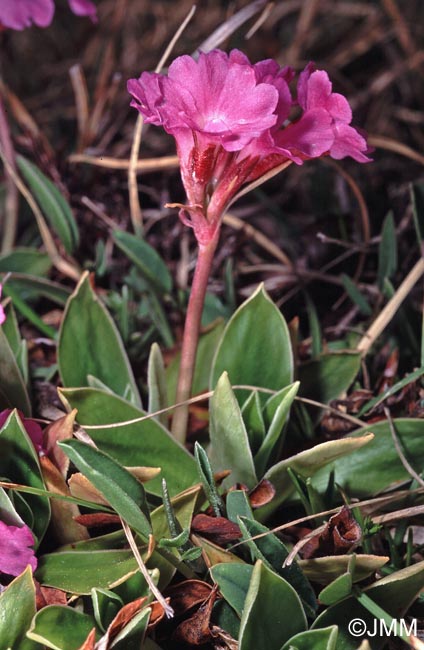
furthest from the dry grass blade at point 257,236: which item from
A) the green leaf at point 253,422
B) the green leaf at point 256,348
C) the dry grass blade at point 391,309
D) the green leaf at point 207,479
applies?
the green leaf at point 207,479

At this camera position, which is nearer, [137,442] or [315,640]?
[315,640]

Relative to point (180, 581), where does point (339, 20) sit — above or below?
above

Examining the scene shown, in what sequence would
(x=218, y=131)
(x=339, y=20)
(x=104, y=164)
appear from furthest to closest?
1. (x=339, y=20)
2. (x=104, y=164)
3. (x=218, y=131)

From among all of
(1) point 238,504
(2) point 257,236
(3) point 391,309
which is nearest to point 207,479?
(1) point 238,504

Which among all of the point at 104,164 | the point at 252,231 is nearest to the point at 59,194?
the point at 104,164

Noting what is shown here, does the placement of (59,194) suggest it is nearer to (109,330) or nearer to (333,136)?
(109,330)

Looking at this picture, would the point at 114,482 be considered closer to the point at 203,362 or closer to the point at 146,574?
the point at 146,574

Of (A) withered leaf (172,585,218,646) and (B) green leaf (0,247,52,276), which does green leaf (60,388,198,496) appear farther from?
(B) green leaf (0,247,52,276)
